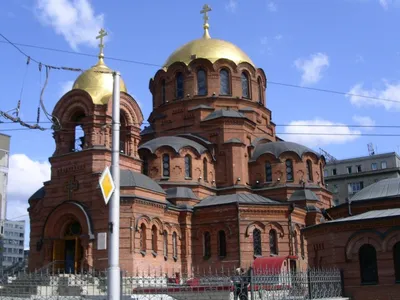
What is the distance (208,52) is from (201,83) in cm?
203

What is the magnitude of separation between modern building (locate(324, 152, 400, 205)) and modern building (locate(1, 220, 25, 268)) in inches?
1589

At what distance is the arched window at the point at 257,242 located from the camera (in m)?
26.5

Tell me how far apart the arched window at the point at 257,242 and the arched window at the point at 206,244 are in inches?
90.1

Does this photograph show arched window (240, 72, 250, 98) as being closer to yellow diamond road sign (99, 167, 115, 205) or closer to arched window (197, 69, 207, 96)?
arched window (197, 69, 207, 96)

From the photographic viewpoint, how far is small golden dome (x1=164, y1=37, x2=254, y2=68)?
109 ft

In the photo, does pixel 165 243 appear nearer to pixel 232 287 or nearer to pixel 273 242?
pixel 273 242

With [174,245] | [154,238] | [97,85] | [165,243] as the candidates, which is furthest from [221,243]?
[97,85]

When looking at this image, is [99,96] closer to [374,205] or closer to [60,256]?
[60,256]

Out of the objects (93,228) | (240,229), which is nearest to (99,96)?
(93,228)

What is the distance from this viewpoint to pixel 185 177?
28.7m

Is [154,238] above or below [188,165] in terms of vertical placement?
below

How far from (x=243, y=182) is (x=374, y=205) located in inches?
342

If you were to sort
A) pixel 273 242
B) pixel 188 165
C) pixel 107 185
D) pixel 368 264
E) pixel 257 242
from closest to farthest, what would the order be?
1. pixel 107 185
2. pixel 368 264
3. pixel 257 242
4. pixel 273 242
5. pixel 188 165

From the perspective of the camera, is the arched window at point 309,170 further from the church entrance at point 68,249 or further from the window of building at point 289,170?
the church entrance at point 68,249
